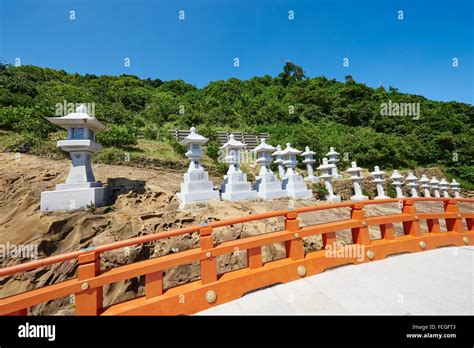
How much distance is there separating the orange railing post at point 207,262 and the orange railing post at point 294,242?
45.9 inches

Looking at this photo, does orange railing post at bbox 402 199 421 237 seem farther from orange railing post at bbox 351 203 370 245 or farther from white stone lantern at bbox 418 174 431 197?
white stone lantern at bbox 418 174 431 197

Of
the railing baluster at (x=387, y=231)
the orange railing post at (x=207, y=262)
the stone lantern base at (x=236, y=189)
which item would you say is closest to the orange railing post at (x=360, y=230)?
the railing baluster at (x=387, y=231)

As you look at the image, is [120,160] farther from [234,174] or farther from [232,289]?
[232,289]

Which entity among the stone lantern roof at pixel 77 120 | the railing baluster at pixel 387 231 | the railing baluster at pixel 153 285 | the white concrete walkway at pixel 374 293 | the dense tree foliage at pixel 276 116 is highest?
the dense tree foliage at pixel 276 116

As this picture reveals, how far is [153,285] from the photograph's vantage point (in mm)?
2332

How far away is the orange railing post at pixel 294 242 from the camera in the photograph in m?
2.93

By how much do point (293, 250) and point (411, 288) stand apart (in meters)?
1.53

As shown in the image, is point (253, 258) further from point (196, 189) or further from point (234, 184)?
point (234, 184)

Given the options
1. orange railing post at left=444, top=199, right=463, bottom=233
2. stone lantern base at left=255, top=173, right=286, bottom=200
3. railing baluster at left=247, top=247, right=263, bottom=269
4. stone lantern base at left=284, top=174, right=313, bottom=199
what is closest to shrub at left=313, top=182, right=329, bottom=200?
stone lantern base at left=284, top=174, right=313, bottom=199

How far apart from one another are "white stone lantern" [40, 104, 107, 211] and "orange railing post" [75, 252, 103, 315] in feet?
18.6

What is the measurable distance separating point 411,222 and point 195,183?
242 inches

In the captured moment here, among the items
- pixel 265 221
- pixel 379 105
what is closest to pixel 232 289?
pixel 265 221

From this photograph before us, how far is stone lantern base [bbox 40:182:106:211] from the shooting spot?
21.1 ft

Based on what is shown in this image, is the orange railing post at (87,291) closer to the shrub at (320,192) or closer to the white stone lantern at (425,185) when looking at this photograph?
the shrub at (320,192)
